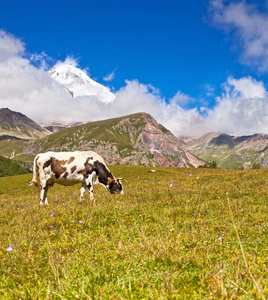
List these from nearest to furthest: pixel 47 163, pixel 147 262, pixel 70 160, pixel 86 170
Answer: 1. pixel 147 262
2. pixel 86 170
3. pixel 70 160
4. pixel 47 163

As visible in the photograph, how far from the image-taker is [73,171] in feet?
50.6

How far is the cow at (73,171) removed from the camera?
15422 millimetres

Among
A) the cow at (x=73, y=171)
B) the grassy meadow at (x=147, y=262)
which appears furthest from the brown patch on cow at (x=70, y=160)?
the grassy meadow at (x=147, y=262)

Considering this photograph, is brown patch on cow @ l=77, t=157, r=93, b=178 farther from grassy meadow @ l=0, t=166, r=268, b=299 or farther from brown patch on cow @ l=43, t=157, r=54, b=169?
grassy meadow @ l=0, t=166, r=268, b=299

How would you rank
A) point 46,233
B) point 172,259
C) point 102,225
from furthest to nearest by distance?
point 102,225
point 46,233
point 172,259

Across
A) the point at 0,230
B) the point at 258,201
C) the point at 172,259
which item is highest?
the point at 258,201

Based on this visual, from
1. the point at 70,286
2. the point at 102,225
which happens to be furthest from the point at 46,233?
the point at 70,286

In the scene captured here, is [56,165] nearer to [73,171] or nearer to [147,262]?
[73,171]

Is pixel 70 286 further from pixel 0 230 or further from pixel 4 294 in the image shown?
pixel 0 230

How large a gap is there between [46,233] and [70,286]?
143 inches

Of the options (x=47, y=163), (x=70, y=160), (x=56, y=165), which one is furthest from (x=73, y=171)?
(x=47, y=163)

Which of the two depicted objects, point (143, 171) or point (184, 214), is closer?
point (184, 214)

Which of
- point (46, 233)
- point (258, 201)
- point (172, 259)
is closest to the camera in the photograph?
point (172, 259)

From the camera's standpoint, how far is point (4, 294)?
381 cm
